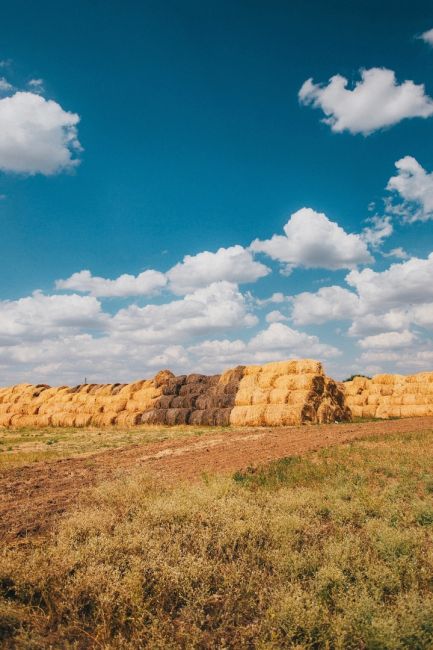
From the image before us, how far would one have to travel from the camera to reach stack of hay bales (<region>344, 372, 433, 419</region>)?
37.2 m

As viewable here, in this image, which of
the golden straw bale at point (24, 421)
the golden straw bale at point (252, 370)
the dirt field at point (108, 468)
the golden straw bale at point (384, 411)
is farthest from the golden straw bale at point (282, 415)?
the golden straw bale at point (24, 421)

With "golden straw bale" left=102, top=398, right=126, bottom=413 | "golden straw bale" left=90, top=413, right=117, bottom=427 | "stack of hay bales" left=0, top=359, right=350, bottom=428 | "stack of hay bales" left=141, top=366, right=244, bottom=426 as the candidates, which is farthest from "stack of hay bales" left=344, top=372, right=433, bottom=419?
"golden straw bale" left=90, top=413, right=117, bottom=427

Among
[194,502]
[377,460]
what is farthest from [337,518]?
[377,460]

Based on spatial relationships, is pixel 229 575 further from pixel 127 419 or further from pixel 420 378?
pixel 420 378

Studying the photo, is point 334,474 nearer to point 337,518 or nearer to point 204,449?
point 337,518

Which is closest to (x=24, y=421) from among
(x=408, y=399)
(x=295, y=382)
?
(x=295, y=382)

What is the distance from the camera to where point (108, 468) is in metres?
14.8

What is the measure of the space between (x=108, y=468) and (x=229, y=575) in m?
9.65

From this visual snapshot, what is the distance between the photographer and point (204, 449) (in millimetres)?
18641

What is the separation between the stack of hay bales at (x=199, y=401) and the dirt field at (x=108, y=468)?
10028 mm

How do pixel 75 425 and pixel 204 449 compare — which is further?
pixel 75 425

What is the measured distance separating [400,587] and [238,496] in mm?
4252

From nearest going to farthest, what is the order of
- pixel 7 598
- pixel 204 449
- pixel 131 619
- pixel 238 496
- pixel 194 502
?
pixel 131 619, pixel 7 598, pixel 194 502, pixel 238 496, pixel 204 449

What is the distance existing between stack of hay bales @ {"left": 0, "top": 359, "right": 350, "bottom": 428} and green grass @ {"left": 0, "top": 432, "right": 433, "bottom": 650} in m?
21.9
